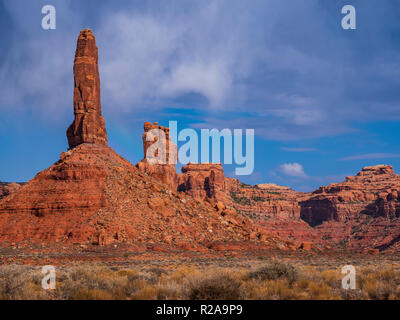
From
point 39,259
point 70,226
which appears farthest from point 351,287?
point 70,226

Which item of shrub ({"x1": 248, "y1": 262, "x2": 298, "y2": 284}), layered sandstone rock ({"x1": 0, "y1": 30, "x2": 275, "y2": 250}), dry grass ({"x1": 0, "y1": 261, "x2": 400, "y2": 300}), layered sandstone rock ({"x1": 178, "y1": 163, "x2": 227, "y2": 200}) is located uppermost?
layered sandstone rock ({"x1": 178, "y1": 163, "x2": 227, "y2": 200})

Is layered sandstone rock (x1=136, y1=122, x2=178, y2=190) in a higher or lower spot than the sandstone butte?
higher

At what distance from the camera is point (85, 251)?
44.1 m

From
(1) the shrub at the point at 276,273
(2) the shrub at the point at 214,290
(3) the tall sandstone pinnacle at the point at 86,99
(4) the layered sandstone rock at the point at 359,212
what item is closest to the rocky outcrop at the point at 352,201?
(4) the layered sandstone rock at the point at 359,212

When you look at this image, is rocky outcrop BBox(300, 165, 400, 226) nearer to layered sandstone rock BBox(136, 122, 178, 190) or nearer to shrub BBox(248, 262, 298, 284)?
layered sandstone rock BBox(136, 122, 178, 190)

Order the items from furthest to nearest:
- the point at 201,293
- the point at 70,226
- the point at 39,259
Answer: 1. the point at 70,226
2. the point at 39,259
3. the point at 201,293

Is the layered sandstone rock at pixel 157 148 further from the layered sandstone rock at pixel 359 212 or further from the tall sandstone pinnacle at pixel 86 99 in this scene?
the layered sandstone rock at pixel 359 212

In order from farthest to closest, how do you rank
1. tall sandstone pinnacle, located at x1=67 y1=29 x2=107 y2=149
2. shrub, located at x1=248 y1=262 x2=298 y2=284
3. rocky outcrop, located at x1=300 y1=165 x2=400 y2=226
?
rocky outcrop, located at x1=300 y1=165 x2=400 y2=226 < tall sandstone pinnacle, located at x1=67 y1=29 x2=107 y2=149 < shrub, located at x1=248 y1=262 x2=298 y2=284

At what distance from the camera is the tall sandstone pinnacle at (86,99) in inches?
2486

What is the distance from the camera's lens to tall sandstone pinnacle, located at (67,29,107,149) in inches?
2486

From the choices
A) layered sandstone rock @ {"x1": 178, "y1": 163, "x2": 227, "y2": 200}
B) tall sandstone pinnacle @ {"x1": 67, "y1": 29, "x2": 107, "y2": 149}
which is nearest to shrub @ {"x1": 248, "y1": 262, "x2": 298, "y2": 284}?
tall sandstone pinnacle @ {"x1": 67, "y1": 29, "x2": 107, "y2": 149}

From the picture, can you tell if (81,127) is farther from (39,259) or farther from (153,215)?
(39,259)
